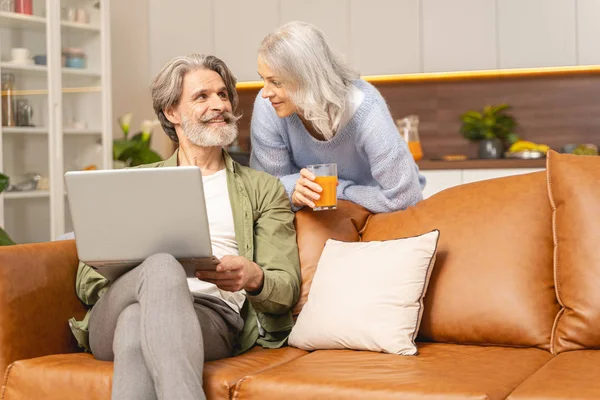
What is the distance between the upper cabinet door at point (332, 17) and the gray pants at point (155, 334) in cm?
417

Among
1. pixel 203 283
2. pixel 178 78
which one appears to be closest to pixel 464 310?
pixel 203 283

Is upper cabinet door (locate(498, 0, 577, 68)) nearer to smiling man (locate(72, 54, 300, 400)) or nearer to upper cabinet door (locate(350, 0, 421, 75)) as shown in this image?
upper cabinet door (locate(350, 0, 421, 75))

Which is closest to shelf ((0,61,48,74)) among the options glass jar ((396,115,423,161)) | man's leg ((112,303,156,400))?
glass jar ((396,115,423,161))

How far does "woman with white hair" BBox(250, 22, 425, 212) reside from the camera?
2480 mm

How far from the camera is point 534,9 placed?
5574mm

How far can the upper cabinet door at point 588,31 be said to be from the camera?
547 cm

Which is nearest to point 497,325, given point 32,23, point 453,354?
point 453,354

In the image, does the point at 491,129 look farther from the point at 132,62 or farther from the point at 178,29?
the point at 132,62

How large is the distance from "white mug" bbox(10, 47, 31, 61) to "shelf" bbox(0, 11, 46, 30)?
14 centimetres

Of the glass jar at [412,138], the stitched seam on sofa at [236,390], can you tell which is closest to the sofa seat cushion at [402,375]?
the stitched seam on sofa at [236,390]

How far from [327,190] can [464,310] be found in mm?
500

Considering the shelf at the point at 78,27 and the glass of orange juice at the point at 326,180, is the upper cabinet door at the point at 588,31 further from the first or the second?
the glass of orange juice at the point at 326,180

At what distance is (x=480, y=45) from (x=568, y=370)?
165 inches

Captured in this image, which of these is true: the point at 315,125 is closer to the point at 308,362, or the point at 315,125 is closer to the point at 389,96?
the point at 308,362
